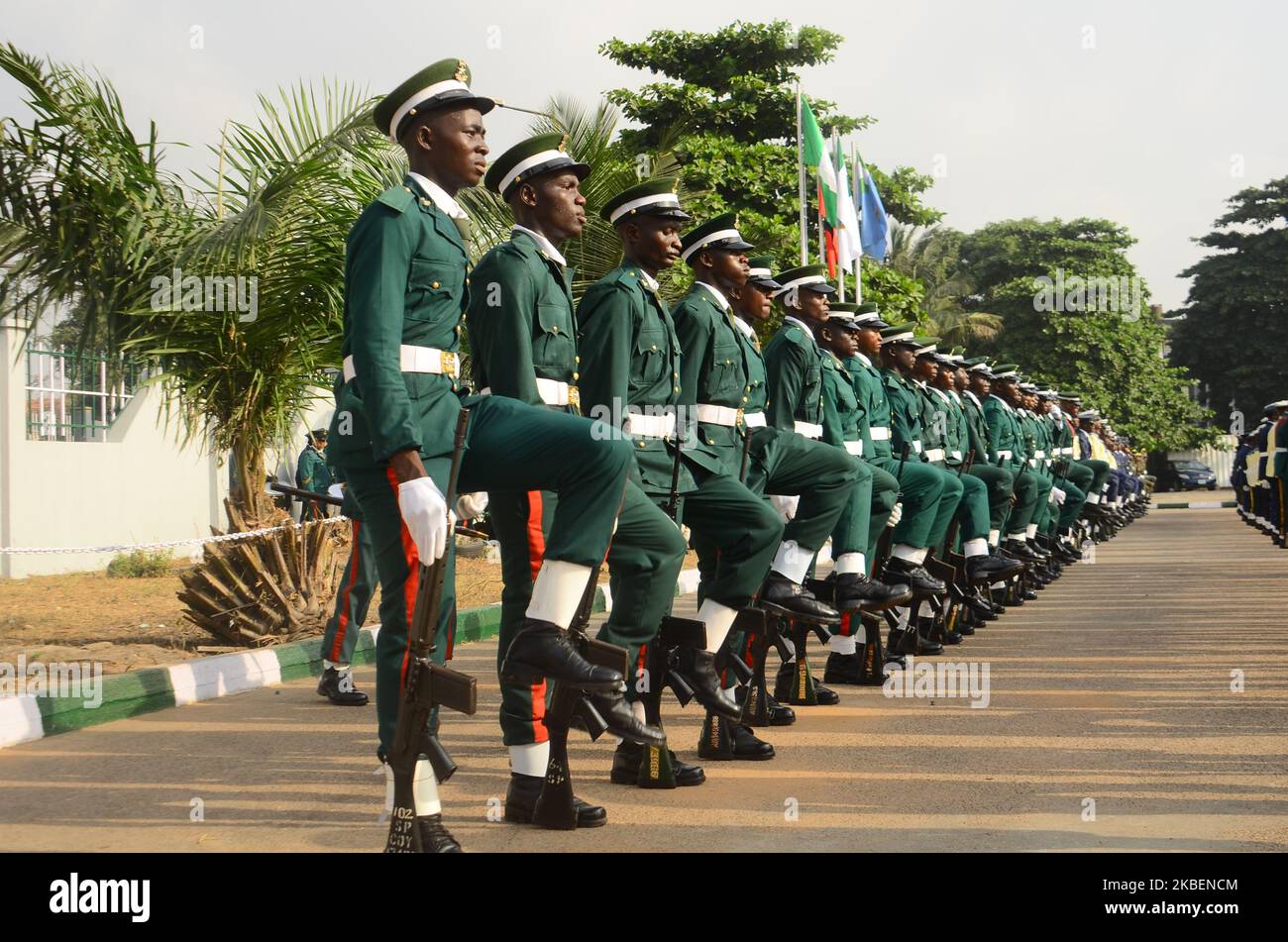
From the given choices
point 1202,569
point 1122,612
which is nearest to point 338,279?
point 1122,612

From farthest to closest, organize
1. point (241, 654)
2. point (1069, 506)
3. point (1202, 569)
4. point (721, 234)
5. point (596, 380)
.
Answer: point (1069, 506) < point (1202, 569) < point (241, 654) < point (721, 234) < point (596, 380)

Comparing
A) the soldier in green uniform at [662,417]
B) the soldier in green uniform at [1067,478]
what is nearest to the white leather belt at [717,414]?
the soldier in green uniform at [662,417]

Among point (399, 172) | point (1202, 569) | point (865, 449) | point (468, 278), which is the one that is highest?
point (399, 172)

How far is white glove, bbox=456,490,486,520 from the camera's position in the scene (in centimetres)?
499

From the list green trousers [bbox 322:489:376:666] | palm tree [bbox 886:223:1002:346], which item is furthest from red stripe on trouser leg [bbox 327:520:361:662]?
palm tree [bbox 886:223:1002:346]

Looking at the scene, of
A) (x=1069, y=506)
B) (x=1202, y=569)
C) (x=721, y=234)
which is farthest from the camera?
(x=1069, y=506)

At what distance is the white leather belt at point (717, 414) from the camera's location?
619 centimetres

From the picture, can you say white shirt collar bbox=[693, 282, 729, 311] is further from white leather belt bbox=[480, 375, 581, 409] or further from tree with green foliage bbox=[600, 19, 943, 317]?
tree with green foliage bbox=[600, 19, 943, 317]

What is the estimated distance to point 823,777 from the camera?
221 inches

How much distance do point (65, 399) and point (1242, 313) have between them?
50844 millimetres

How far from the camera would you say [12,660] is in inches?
340

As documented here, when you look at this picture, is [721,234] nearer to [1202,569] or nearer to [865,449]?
[865,449]

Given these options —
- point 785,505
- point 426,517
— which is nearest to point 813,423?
point 785,505

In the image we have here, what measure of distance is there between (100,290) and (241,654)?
232 centimetres
